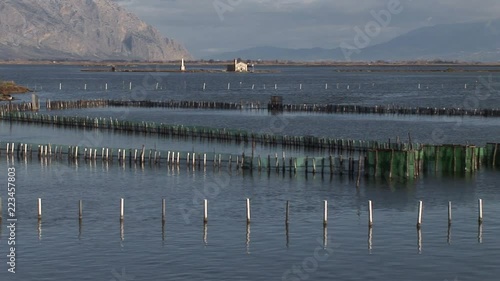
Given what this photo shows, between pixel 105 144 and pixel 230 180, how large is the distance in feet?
95.1

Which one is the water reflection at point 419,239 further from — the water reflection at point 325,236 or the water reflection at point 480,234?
the water reflection at point 325,236

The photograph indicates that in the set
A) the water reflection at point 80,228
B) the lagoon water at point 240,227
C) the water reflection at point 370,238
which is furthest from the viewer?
the water reflection at point 80,228

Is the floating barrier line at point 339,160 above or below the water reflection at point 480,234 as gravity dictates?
above

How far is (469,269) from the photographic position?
45.7 metres

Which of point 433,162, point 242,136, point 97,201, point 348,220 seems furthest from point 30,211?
point 242,136

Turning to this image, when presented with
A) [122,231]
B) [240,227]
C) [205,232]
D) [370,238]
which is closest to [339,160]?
[240,227]

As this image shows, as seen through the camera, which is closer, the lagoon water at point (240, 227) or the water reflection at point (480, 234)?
the lagoon water at point (240, 227)

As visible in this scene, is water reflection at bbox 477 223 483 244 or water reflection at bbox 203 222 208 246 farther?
water reflection at bbox 477 223 483 244

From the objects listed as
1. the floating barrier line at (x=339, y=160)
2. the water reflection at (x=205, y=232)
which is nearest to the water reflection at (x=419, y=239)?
the water reflection at (x=205, y=232)

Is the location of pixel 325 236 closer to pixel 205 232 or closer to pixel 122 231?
pixel 205 232

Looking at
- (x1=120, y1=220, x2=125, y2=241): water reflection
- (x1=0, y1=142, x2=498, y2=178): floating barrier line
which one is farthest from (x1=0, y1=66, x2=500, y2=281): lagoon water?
(x1=0, y1=142, x2=498, y2=178): floating barrier line

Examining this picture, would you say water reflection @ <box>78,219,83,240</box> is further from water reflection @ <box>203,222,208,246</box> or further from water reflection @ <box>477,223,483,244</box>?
water reflection @ <box>477,223,483,244</box>

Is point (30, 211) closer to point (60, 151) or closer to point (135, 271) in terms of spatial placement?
point (135, 271)

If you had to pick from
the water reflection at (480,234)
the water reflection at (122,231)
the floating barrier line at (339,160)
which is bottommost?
the water reflection at (122,231)
